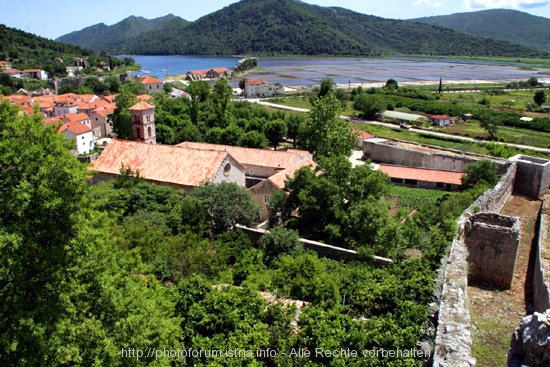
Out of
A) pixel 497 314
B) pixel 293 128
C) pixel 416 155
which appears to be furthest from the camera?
pixel 293 128

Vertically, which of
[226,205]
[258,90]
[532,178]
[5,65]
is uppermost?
[5,65]

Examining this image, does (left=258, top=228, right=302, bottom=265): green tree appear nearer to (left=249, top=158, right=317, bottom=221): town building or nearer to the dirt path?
(left=249, top=158, right=317, bottom=221): town building

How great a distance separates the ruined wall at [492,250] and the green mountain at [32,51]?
409ft

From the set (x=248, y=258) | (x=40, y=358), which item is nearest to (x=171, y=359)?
(x=40, y=358)

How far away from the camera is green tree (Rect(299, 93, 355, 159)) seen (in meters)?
39.2

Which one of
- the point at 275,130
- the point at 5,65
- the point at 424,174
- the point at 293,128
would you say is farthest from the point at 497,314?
the point at 5,65

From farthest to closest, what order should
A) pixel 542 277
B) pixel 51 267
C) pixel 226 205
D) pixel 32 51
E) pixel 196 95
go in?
pixel 32 51 < pixel 196 95 < pixel 226 205 < pixel 542 277 < pixel 51 267

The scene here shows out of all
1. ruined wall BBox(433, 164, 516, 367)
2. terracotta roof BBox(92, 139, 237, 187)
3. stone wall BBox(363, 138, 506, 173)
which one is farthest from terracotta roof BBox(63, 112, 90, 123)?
ruined wall BBox(433, 164, 516, 367)

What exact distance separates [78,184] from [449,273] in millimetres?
12159

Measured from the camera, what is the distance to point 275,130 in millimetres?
52000

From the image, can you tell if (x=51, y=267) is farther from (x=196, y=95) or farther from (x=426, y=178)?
(x=196, y=95)

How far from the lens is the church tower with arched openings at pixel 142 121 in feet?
130

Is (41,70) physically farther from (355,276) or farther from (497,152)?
(355,276)

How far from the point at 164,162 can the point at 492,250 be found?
22407 millimetres
